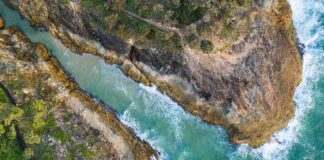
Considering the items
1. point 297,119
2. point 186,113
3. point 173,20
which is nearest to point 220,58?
point 173,20

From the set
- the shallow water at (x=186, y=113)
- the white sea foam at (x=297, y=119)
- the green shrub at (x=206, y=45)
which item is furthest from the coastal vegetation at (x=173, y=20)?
the white sea foam at (x=297, y=119)

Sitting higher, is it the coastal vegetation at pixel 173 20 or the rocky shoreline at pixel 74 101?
the coastal vegetation at pixel 173 20

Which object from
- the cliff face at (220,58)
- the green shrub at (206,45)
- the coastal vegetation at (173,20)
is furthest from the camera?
the cliff face at (220,58)

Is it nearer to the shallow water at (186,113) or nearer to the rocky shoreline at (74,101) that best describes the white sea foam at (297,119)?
the shallow water at (186,113)

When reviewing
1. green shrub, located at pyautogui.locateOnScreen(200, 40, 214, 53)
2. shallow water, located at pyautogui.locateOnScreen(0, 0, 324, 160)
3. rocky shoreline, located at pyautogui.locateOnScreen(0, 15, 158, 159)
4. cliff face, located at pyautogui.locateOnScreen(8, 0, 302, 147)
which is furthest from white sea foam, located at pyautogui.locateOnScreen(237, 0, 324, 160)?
green shrub, located at pyautogui.locateOnScreen(200, 40, 214, 53)

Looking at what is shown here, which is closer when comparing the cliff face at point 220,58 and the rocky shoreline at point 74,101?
the cliff face at point 220,58

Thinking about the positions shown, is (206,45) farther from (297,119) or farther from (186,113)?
(297,119)
